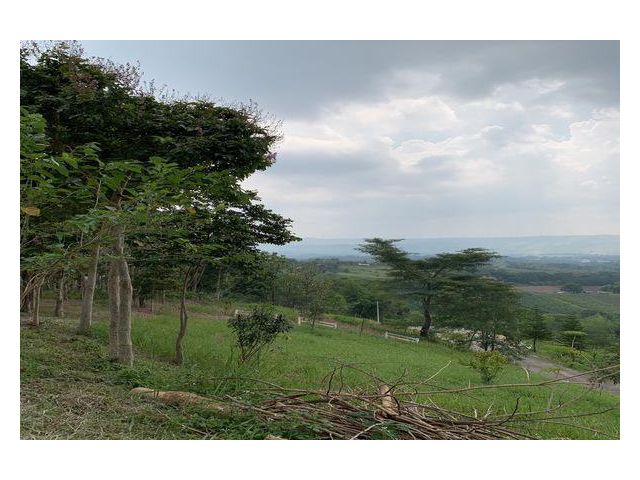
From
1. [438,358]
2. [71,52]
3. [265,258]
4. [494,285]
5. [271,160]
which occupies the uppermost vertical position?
[71,52]

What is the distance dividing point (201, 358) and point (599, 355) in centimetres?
397

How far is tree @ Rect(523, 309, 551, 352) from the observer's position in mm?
5199

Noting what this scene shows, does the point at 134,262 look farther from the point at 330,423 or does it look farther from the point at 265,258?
the point at 330,423

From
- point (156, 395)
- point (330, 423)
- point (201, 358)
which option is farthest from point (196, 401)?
point (201, 358)

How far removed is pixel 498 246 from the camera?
4.21 meters

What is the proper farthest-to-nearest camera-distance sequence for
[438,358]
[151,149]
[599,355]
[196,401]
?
[438,358]
[599,355]
[151,149]
[196,401]

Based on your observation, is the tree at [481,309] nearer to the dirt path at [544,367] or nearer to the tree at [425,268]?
the tree at [425,268]

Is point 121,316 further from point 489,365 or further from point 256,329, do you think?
point 489,365

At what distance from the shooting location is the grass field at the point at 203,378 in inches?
81.0

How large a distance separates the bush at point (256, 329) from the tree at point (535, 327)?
3.35 meters

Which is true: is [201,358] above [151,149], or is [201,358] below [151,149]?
below

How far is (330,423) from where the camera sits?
212cm

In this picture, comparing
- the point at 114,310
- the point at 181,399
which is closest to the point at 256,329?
the point at 114,310

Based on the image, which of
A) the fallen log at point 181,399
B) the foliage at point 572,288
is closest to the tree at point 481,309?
the foliage at point 572,288
